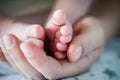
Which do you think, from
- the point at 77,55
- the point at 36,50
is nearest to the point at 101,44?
the point at 77,55

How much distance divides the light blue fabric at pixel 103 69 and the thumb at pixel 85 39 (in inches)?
2.1

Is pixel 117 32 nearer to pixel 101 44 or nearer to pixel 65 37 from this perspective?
pixel 101 44

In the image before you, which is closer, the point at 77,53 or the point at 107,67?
the point at 77,53

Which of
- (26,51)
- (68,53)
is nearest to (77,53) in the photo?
(68,53)

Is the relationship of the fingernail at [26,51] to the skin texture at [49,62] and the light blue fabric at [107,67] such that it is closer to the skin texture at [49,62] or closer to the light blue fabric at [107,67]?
the skin texture at [49,62]

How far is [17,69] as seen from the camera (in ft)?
1.85

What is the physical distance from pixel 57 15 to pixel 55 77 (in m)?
0.14

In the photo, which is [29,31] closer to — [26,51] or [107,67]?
[26,51]

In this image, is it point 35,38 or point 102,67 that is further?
point 102,67

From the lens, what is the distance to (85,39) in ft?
2.05

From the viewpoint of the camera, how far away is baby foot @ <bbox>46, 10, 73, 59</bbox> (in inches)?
21.1

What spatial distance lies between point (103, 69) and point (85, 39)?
107 mm

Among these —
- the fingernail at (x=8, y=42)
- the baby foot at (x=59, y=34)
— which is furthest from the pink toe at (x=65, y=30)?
the fingernail at (x=8, y=42)

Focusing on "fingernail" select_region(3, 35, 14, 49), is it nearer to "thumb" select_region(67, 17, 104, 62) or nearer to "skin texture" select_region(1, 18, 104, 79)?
"skin texture" select_region(1, 18, 104, 79)
